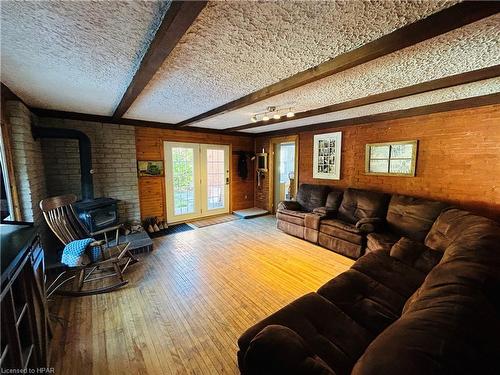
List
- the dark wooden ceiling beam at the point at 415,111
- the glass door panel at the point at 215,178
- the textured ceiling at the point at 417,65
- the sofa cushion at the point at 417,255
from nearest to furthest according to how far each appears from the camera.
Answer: the textured ceiling at the point at 417,65 < the sofa cushion at the point at 417,255 < the dark wooden ceiling beam at the point at 415,111 < the glass door panel at the point at 215,178

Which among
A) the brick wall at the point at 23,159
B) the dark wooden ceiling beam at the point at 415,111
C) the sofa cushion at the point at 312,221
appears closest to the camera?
the brick wall at the point at 23,159

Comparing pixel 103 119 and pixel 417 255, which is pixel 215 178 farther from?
pixel 417 255

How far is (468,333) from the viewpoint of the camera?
0.78 metres

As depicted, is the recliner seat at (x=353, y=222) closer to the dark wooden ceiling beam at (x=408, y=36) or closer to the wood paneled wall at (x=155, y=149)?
the dark wooden ceiling beam at (x=408, y=36)

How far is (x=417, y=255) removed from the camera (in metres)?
2.23

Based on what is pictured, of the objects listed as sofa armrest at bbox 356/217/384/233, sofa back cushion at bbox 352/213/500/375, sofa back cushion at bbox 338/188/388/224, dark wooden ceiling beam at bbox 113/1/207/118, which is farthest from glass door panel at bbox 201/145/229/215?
sofa back cushion at bbox 352/213/500/375

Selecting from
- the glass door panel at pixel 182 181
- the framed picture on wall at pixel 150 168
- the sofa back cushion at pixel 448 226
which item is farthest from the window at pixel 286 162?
the sofa back cushion at pixel 448 226

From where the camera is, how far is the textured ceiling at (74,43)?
1107 millimetres

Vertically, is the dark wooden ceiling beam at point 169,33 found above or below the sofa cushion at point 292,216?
above

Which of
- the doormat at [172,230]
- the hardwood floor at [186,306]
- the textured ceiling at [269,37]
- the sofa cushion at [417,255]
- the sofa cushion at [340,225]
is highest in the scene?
the textured ceiling at [269,37]

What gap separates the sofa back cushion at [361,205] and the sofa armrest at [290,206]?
0.92m

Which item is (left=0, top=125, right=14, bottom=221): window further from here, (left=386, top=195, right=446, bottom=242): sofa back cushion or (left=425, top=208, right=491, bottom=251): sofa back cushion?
(left=386, top=195, right=446, bottom=242): sofa back cushion

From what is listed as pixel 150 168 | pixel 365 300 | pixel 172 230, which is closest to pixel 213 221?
pixel 172 230

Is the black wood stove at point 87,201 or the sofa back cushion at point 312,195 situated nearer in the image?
the black wood stove at point 87,201
